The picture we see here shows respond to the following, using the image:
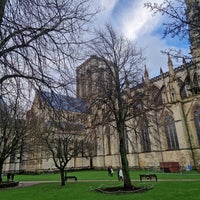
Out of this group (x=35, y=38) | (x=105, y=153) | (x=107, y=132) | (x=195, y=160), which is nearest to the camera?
(x=35, y=38)

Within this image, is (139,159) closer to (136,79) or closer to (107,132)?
(107,132)

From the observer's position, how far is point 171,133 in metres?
34.3

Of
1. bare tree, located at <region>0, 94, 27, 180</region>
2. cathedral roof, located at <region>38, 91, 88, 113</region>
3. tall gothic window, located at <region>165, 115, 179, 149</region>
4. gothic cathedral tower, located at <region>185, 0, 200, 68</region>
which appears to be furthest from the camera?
tall gothic window, located at <region>165, 115, 179, 149</region>

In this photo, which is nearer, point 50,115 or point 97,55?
point 50,115

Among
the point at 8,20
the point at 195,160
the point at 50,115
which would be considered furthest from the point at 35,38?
the point at 195,160

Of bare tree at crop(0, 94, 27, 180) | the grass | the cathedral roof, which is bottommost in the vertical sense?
the grass

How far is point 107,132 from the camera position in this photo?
17.4m

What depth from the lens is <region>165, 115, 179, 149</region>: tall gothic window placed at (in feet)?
110

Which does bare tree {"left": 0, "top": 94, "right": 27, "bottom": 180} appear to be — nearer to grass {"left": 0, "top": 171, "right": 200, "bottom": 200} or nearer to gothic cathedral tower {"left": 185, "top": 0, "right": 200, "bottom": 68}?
grass {"left": 0, "top": 171, "right": 200, "bottom": 200}

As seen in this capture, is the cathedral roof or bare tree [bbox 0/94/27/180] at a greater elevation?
bare tree [bbox 0/94/27/180]

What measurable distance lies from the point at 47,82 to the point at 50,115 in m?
0.83

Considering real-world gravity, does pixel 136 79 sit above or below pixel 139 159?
above

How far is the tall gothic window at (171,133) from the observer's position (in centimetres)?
3350

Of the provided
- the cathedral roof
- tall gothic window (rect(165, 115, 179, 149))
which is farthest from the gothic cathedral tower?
tall gothic window (rect(165, 115, 179, 149))
